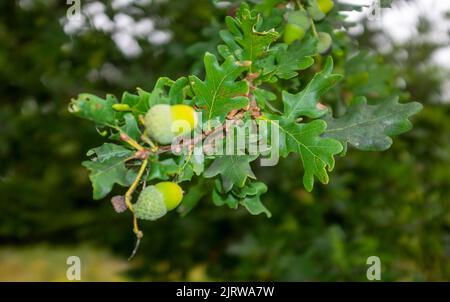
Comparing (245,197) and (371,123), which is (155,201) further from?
(371,123)

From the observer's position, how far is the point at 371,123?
144 centimetres

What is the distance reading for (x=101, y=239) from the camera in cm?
449

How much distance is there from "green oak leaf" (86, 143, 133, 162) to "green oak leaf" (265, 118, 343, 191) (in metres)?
0.36

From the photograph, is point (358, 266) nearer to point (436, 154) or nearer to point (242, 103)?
point (436, 154)

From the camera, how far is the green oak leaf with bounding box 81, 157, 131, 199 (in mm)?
1159

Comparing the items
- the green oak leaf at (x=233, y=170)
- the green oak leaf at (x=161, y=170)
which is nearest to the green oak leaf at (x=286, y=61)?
the green oak leaf at (x=233, y=170)

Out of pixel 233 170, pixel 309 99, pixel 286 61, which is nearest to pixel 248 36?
pixel 286 61

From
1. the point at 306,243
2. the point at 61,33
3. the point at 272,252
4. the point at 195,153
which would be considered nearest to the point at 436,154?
the point at 306,243

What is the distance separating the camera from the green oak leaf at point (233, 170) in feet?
4.08

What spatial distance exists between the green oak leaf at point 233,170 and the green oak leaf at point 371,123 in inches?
11.9

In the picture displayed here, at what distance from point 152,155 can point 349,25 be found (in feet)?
3.00

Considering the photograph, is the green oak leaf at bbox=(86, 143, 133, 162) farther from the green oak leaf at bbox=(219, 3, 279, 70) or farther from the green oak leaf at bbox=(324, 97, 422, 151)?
the green oak leaf at bbox=(324, 97, 422, 151)

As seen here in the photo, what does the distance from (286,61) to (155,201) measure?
0.54 meters

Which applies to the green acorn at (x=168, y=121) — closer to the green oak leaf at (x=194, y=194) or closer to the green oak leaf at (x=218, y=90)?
the green oak leaf at (x=218, y=90)
